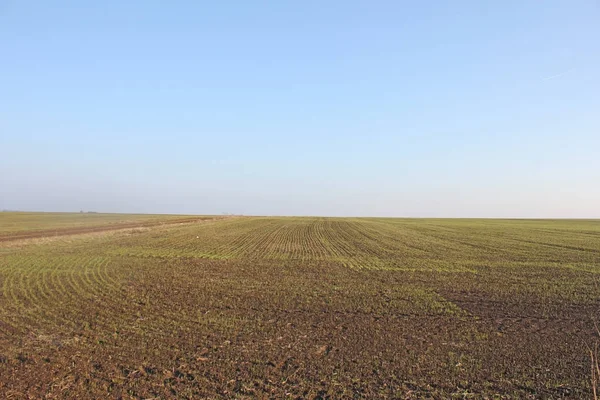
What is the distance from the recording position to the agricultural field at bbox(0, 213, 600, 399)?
6.79 metres

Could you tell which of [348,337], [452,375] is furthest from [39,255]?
[452,375]

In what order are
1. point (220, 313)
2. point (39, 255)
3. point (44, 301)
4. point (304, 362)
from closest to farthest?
point (304, 362)
point (220, 313)
point (44, 301)
point (39, 255)

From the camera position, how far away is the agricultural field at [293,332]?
267 inches

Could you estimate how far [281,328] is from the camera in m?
9.93

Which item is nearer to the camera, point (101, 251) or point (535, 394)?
point (535, 394)

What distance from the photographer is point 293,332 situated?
31.6 feet

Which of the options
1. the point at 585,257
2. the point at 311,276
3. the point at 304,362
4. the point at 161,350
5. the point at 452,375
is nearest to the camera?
the point at 452,375

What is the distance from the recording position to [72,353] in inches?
314

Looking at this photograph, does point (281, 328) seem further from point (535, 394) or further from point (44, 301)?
point (44, 301)

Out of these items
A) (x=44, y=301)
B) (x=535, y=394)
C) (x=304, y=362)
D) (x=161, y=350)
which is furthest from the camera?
(x=44, y=301)

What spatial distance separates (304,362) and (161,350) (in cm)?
299

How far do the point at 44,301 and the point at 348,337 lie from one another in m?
9.43

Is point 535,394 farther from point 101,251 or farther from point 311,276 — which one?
point 101,251

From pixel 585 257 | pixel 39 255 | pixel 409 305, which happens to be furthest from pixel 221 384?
pixel 585 257
